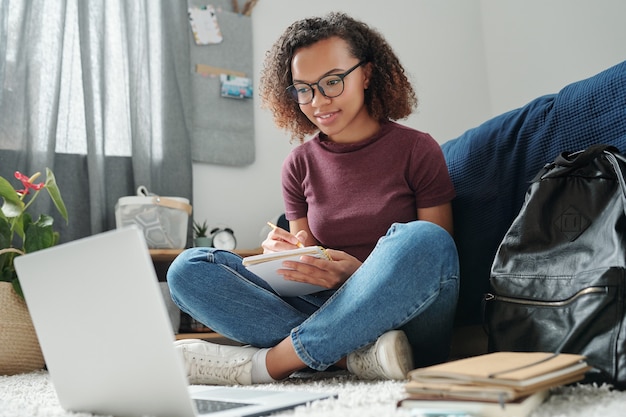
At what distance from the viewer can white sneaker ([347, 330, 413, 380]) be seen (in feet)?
3.94

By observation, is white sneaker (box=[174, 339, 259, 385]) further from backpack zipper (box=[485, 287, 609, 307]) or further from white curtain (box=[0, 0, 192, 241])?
white curtain (box=[0, 0, 192, 241])

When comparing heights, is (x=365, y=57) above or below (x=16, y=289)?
above

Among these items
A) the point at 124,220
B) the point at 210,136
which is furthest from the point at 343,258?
the point at 210,136

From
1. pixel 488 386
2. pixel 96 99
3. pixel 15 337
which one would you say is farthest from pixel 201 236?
pixel 488 386

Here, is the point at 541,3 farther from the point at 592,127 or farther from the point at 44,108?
the point at 44,108

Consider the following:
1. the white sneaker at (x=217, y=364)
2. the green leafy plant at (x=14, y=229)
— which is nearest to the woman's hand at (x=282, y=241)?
the white sneaker at (x=217, y=364)

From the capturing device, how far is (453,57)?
331cm

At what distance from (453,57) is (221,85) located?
124 cm

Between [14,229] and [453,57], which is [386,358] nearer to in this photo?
[14,229]

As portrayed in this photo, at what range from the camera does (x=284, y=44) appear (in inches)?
66.4

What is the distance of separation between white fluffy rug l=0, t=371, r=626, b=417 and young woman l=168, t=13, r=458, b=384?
2.0 inches

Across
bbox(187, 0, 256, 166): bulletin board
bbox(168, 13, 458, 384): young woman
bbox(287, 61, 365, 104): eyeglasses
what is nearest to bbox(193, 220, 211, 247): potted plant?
bbox(187, 0, 256, 166): bulletin board

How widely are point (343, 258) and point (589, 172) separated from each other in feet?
1.66

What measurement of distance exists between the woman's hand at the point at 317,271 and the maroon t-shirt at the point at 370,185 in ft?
0.60
